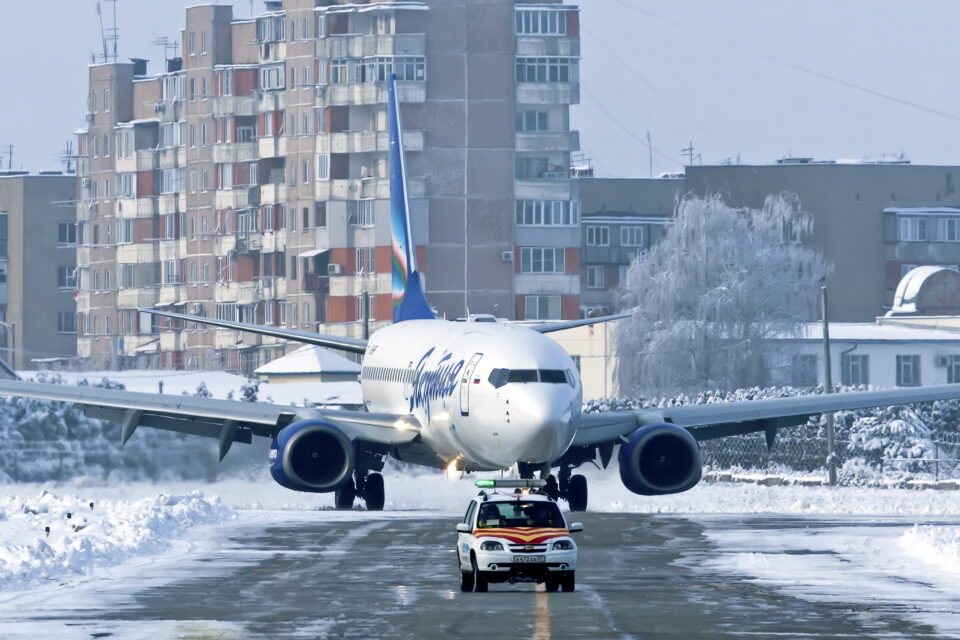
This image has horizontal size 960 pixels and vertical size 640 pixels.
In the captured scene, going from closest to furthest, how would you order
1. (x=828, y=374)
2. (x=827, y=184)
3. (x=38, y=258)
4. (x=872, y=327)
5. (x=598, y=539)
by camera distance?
(x=598, y=539) < (x=828, y=374) < (x=872, y=327) < (x=827, y=184) < (x=38, y=258)

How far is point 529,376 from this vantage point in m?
38.6

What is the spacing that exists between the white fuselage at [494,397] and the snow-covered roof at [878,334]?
63726 millimetres

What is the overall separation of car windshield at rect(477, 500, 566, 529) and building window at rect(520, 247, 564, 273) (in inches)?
4503

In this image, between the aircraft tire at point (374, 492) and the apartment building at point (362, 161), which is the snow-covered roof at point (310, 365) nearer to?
the apartment building at point (362, 161)

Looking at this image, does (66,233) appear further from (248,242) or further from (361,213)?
(361,213)

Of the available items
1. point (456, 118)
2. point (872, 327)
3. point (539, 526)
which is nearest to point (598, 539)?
point (539, 526)

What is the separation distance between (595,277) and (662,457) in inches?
4595

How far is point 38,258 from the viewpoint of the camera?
18488cm

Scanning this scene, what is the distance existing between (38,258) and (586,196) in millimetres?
51288


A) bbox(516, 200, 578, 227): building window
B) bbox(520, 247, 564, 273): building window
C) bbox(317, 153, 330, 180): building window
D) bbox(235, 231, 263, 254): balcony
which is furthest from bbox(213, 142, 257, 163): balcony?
bbox(520, 247, 564, 273): building window

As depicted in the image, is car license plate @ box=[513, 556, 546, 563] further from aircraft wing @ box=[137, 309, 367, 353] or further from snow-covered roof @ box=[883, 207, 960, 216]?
snow-covered roof @ box=[883, 207, 960, 216]

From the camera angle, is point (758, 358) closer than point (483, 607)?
No

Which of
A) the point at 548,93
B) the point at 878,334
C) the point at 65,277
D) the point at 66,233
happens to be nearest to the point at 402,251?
the point at 878,334

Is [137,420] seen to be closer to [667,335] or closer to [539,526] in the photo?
[539,526]
